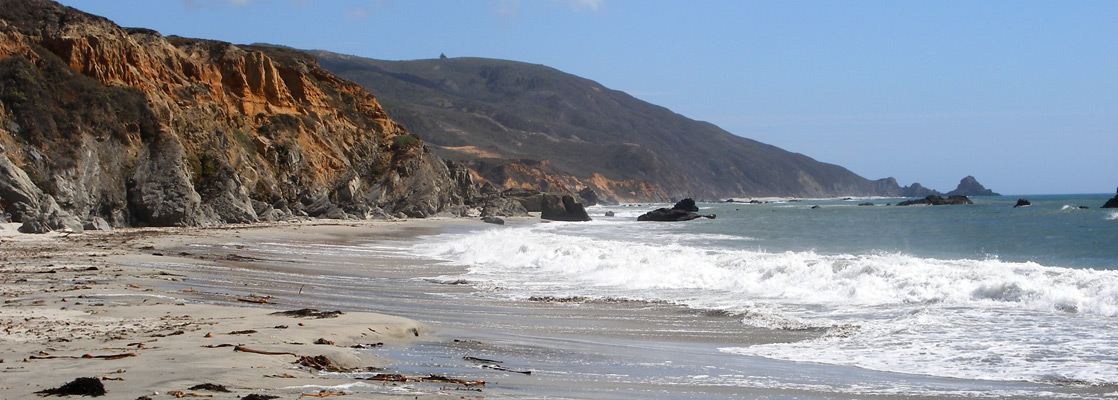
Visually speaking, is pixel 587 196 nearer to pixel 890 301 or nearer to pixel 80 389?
pixel 890 301

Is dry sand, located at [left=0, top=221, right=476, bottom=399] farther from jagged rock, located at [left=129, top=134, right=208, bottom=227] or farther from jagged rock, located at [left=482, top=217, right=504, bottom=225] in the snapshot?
jagged rock, located at [left=482, top=217, right=504, bottom=225]

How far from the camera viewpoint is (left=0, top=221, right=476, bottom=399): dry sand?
565cm

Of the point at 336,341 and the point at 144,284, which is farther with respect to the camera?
the point at 144,284

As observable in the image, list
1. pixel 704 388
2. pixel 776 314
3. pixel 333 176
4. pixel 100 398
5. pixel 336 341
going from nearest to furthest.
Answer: pixel 100 398 → pixel 704 388 → pixel 336 341 → pixel 776 314 → pixel 333 176

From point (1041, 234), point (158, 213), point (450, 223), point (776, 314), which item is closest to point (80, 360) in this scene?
point (776, 314)

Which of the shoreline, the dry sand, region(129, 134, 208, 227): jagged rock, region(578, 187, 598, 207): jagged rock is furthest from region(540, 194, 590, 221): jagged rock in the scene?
region(578, 187, 598, 207): jagged rock

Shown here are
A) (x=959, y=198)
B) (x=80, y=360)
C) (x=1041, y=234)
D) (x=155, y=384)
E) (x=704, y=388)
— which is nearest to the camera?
(x=155, y=384)

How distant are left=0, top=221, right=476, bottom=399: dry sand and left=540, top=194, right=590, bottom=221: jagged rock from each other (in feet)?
148

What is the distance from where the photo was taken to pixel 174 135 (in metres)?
31.1

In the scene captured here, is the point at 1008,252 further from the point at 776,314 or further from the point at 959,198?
the point at 959,198

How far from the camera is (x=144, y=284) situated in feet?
38.9

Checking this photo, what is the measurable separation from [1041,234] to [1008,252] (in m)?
8.91

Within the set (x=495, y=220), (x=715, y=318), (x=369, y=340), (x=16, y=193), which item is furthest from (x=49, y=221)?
(x=495, y=220)

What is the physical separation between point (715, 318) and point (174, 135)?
25.2 meters
